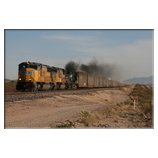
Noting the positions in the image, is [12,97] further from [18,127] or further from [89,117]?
[89,117]

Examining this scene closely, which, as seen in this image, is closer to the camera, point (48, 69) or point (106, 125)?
point (106, 125)

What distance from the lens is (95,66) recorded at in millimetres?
44125

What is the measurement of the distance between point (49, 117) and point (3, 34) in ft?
24.3

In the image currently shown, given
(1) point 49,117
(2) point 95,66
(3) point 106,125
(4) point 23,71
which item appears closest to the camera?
(3) point 106,125

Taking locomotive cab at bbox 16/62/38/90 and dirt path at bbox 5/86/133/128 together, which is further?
locomotive cab at bbox 16/62/38/90

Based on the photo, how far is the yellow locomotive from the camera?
21.4 m

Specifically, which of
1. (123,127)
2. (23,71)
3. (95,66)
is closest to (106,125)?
(123,127)

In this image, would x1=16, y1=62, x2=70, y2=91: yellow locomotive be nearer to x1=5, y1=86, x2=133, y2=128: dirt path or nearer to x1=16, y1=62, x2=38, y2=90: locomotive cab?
x1=16, y1=62, x2=38, y2=90: locomotive cab

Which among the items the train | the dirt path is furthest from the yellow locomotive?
the dirt path

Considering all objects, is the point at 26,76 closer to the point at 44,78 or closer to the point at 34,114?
the point at 44,78

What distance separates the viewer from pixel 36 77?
2211 centimetres

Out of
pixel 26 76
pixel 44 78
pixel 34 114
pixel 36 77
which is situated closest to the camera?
pixel 34 114

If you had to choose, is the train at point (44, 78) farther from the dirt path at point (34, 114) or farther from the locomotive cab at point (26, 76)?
the dirt path at point (34, 114)

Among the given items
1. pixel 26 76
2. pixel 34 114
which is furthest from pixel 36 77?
pixel 34 114
